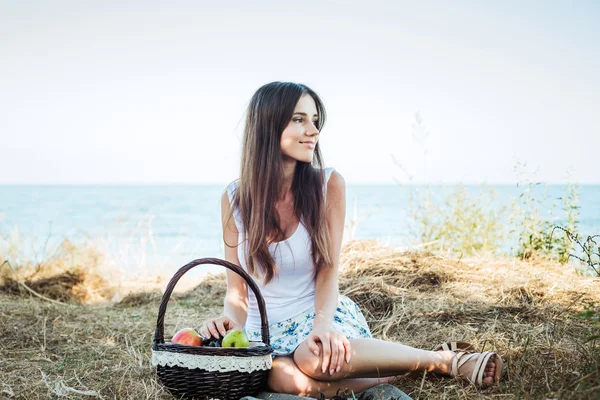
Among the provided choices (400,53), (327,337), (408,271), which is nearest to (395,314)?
(408,271)

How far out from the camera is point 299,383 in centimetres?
234

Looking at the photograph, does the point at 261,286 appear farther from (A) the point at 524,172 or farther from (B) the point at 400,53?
(B) the point at 400,53

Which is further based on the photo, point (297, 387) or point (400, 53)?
point (400, 53)

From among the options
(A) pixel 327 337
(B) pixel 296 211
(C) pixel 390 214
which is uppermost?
(B) pixel 296 211

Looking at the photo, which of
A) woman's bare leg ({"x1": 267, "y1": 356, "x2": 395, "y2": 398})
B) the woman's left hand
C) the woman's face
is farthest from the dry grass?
the woman's face

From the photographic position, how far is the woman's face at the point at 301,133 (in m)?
2.74

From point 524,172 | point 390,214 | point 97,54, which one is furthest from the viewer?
point 97,54

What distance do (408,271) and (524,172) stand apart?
2.12 meters

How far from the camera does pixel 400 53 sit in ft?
91.2

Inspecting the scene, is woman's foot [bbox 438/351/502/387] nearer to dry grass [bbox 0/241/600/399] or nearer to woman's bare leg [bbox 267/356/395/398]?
dry grass [bbox 0/241/600/399]

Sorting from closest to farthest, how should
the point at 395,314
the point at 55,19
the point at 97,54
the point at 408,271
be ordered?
the point at 395,314, the point at 408,271, the point at 55,19, the point at 97,54

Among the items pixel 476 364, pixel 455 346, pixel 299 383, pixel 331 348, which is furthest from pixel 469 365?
pixel 299 383

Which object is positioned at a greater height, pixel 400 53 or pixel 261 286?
pixel 400 53

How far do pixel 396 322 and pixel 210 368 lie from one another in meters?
1.69
